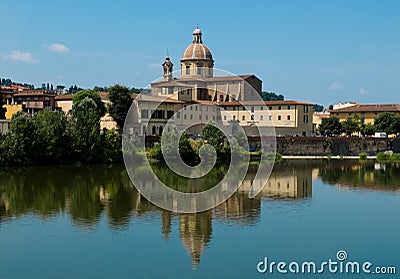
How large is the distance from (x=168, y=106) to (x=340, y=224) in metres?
29.7

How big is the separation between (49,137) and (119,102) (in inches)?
402

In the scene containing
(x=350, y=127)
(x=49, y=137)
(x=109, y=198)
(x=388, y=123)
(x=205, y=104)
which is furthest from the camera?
(x=350, y=127)

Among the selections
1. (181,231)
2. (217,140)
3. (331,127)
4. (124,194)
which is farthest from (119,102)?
(181,231)

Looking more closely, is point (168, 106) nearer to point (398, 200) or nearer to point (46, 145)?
point (46, 145)

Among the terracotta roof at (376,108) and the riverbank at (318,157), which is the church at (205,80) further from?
the riverbank at (318,157)

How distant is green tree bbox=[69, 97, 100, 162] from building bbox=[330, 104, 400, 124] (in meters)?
31.3

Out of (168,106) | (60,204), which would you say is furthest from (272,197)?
(168,106)

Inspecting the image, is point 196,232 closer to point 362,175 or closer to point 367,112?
point 362,175

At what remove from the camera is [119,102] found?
40.4m

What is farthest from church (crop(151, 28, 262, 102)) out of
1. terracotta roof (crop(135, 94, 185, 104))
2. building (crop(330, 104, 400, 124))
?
building (crop(330, 104, 400, 124))

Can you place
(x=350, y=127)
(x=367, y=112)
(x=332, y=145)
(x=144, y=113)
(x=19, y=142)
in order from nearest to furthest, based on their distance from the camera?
(x=19, y=142)
(x=144, y=113)
(x=332, y=145)
(x=350, y=127)
(x=367, y=112)

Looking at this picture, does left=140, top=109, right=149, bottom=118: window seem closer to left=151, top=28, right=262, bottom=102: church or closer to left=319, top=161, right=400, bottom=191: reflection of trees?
left=151, top=28, right=262, bottom=102: church

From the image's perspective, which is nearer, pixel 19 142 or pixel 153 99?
pixel 19 142

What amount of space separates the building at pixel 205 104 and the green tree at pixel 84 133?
7795 mm
